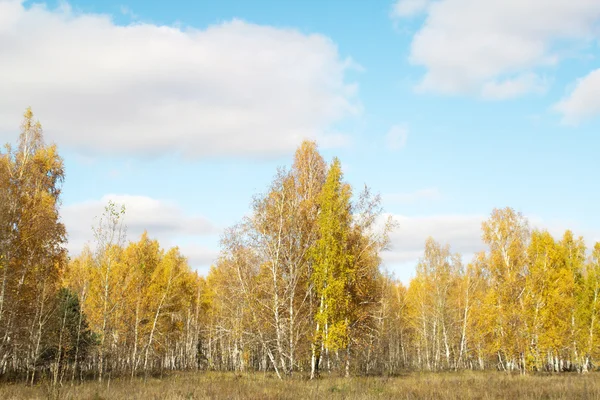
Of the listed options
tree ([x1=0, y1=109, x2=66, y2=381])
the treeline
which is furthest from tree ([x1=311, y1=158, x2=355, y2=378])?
tree ([x1=0, y1=109, x2=66, y2=381])

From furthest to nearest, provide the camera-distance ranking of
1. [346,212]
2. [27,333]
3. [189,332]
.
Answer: [189,332], [346,212], [27,333]

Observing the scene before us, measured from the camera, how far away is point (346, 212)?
93.3ft

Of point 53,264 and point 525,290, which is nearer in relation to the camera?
point 53,264

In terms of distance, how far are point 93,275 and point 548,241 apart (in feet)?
129

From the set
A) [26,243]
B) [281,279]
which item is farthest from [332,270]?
[26,243]

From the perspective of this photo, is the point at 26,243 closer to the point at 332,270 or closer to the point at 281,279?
the point at 281,279

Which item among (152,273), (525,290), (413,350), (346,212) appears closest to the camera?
(346,212)

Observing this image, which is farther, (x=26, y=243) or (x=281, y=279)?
(x=281, y=279)

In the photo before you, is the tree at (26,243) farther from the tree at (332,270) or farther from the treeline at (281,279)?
the tree at (332,270)

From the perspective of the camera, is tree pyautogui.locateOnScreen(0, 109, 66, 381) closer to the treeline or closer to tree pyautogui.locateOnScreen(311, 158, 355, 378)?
the treeline

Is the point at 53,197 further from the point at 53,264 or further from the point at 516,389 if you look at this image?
the point at 516,389

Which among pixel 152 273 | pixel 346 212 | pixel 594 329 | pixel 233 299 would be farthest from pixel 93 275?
pixel 594 329

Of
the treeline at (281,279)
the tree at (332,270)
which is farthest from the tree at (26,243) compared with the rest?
the tree at (332,270)

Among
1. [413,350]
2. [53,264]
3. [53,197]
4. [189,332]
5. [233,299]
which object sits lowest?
[413,350]
